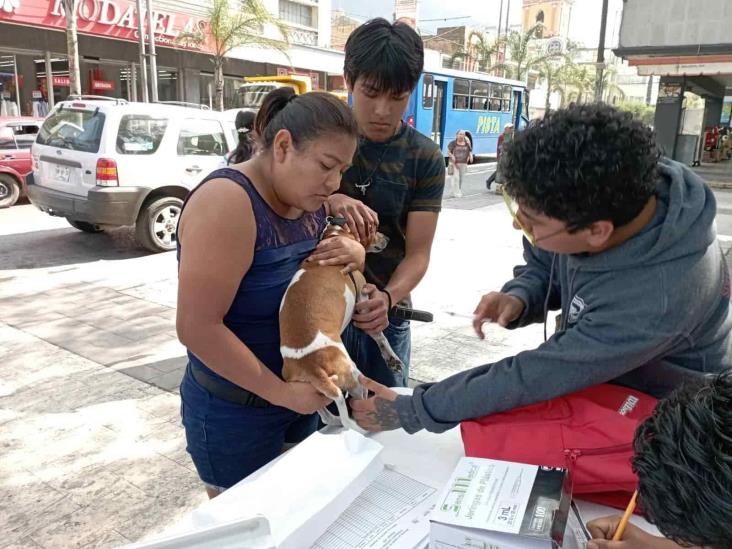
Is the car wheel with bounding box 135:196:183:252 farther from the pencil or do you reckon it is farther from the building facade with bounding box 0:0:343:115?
the building facade with bounding box 0:0:343:115

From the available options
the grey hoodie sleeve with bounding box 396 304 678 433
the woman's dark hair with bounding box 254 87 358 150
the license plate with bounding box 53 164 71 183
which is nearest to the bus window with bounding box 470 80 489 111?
the license plate with bounding box 53 164 71 183

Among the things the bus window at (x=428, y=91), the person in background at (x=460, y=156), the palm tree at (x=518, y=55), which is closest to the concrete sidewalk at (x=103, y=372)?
the person in background at (x=460, y=156)

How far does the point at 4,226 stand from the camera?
8.10 metres

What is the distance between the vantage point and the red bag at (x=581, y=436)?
113cm

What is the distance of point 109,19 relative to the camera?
16.6 metres

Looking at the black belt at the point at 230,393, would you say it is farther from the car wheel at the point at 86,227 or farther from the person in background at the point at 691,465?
the car wheel at the point at 86,227

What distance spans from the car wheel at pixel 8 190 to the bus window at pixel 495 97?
46.8ft

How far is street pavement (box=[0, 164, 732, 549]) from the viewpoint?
2625 mm

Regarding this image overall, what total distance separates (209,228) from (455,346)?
350 cm

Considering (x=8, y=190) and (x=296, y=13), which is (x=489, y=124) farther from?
(x=8, y=190)

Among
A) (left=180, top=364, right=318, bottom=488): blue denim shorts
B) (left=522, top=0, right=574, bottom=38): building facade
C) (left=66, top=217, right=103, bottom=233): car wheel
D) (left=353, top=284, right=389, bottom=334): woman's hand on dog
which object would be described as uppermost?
(left=522, top=0, right=574, bottom=38): building facade

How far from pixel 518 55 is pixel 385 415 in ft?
107

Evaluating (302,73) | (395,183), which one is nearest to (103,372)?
(395,183)

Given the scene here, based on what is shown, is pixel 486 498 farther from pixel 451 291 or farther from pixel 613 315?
pixel 451 291
